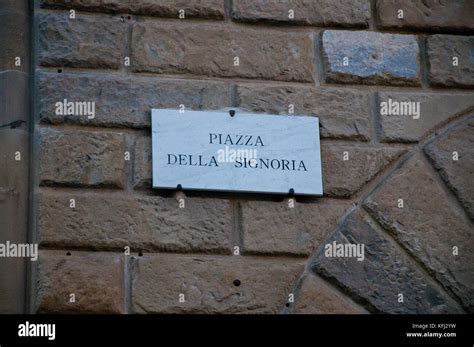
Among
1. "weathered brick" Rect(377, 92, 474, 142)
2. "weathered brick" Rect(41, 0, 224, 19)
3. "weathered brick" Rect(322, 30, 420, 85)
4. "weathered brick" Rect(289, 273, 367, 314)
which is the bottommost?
"weathered brick" Rect(289, 273, 367, 314)

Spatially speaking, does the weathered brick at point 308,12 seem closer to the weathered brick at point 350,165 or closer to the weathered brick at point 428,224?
the weathered brick at point 350,165

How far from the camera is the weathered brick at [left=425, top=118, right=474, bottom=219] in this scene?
547 centimetres

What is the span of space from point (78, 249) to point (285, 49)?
1.20 m

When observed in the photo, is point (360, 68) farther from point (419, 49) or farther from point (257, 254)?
point (257, 254)

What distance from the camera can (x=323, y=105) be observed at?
5.48 meters

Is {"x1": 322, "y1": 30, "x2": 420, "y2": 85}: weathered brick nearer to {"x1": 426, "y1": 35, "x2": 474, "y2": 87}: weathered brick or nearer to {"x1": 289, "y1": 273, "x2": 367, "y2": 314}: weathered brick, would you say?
{"x1": 426, "y1": 35, "x2": 474, "y2": 87}: weathered brick

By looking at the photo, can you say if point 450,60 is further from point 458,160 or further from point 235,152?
point 235,152

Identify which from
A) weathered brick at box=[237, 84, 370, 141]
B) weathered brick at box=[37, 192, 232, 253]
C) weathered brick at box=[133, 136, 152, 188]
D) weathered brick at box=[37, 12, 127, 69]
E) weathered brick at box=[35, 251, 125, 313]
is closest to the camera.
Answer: weathered brick at box=[35, 251, 125, 313]

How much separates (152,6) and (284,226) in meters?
1.04

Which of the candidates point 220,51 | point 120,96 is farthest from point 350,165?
point 120,96

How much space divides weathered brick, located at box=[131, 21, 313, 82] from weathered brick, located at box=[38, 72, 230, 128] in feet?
0.25

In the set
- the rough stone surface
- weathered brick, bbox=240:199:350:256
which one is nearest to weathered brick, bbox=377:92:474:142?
weathered brick, bbox=240:199:350:256
